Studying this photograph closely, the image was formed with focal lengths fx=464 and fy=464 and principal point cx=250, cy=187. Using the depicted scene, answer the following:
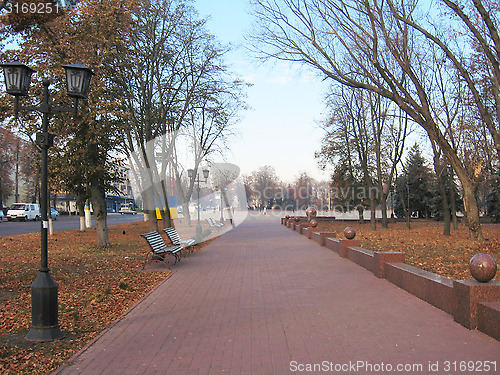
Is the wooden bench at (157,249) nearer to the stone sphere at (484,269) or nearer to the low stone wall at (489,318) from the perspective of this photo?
the stone sphere at (484,269)

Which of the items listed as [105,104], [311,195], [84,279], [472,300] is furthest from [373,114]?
[311,195]

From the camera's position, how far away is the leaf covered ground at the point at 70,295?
5.18m

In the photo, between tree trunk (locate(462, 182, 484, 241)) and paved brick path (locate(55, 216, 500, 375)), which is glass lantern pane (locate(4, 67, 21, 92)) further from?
tree trunk (locate(462, 182, 484, 241))

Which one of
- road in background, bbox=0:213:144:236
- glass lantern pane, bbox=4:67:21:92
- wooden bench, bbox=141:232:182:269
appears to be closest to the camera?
glass lantern pane, bbox=4:67:21:92

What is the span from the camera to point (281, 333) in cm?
577

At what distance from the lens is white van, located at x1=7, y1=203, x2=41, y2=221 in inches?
1804

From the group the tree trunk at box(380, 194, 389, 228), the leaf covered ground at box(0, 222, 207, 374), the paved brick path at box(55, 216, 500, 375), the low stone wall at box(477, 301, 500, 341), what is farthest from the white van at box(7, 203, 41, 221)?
the low stone wall at box(477, 301, 500, 341)

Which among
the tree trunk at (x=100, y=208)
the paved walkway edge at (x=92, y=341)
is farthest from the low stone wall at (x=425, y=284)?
the tree trunk at (x=100, y=208)

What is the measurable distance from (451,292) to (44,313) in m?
5.40

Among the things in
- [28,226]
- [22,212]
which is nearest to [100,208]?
[28,226]

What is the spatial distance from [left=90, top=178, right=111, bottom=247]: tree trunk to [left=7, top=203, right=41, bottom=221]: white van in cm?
3261

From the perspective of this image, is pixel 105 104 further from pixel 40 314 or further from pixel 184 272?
pixel 40 314

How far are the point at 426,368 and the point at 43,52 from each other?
15.4 m

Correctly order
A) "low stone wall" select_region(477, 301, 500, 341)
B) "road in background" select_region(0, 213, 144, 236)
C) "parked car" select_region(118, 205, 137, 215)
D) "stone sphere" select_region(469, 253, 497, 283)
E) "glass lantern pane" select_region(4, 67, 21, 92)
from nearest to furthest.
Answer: "low stone wall" select_region(477, 301, 500, 341)
"stone sphere" select_region(469, 253, 497, 283)
"glass lantern pane" select_region(4, 67, 21, 92)
"road in background" select_region(0, 213, 144, 236)
"parked car" select_region(118, 205, 137, 215)
